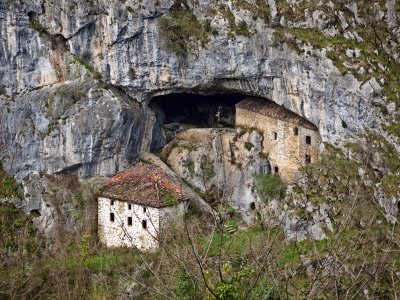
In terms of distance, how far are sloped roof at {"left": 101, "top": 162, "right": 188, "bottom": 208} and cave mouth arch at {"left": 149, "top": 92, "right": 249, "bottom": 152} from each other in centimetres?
277

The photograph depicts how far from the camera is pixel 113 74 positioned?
36719 millimetres

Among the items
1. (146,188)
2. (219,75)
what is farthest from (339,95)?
(146,188)

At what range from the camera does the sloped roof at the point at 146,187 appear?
115 ft

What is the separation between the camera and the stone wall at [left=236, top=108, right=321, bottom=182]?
115 feet

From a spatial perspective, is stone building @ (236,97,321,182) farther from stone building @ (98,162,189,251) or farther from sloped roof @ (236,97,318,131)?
stone building @ (98,162,189,251)

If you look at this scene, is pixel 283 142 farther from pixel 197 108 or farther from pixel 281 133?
pixel 197 108

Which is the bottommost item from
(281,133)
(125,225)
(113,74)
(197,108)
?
(125,225)

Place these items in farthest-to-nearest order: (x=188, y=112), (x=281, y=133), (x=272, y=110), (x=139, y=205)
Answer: (x=188, y=112) < (x=272, y=110) < (x=281, y=133) < (x=139, y=205)

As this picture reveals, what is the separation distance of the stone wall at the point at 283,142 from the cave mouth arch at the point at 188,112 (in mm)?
1740

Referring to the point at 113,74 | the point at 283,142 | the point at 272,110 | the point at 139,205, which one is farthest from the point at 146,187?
the point at 272,110

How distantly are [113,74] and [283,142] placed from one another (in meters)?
7.95

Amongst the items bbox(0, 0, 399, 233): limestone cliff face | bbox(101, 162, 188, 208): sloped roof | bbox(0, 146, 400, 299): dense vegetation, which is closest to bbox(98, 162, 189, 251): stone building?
bbox(101, 162, 188, 208): sloped roof

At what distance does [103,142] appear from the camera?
1469 inches

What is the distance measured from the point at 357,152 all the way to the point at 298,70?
412 centimetres
